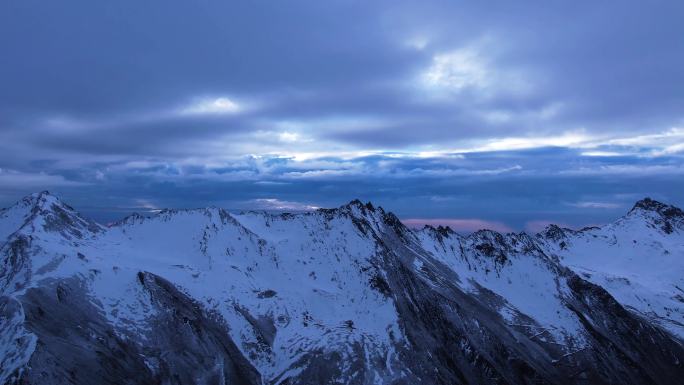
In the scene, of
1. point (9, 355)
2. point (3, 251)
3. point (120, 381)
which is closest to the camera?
point (9, 355)

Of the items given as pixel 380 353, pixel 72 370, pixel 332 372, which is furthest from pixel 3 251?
pixel 380 353

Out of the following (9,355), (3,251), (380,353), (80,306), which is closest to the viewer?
(9,355)

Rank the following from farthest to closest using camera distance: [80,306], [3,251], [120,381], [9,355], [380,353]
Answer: [380,353] → [3,251] → [80,306] → [120,381] → [9,355]

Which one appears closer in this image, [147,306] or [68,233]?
[147,306]

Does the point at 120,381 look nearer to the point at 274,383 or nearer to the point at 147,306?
the point at 147,306

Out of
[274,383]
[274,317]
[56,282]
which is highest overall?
[56,282]

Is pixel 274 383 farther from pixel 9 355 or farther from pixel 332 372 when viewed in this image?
pixel 9 355

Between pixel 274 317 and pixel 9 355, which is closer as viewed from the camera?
pixel 9 355

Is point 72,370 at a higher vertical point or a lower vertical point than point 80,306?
lower

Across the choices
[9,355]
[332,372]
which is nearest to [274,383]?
[332,372]
